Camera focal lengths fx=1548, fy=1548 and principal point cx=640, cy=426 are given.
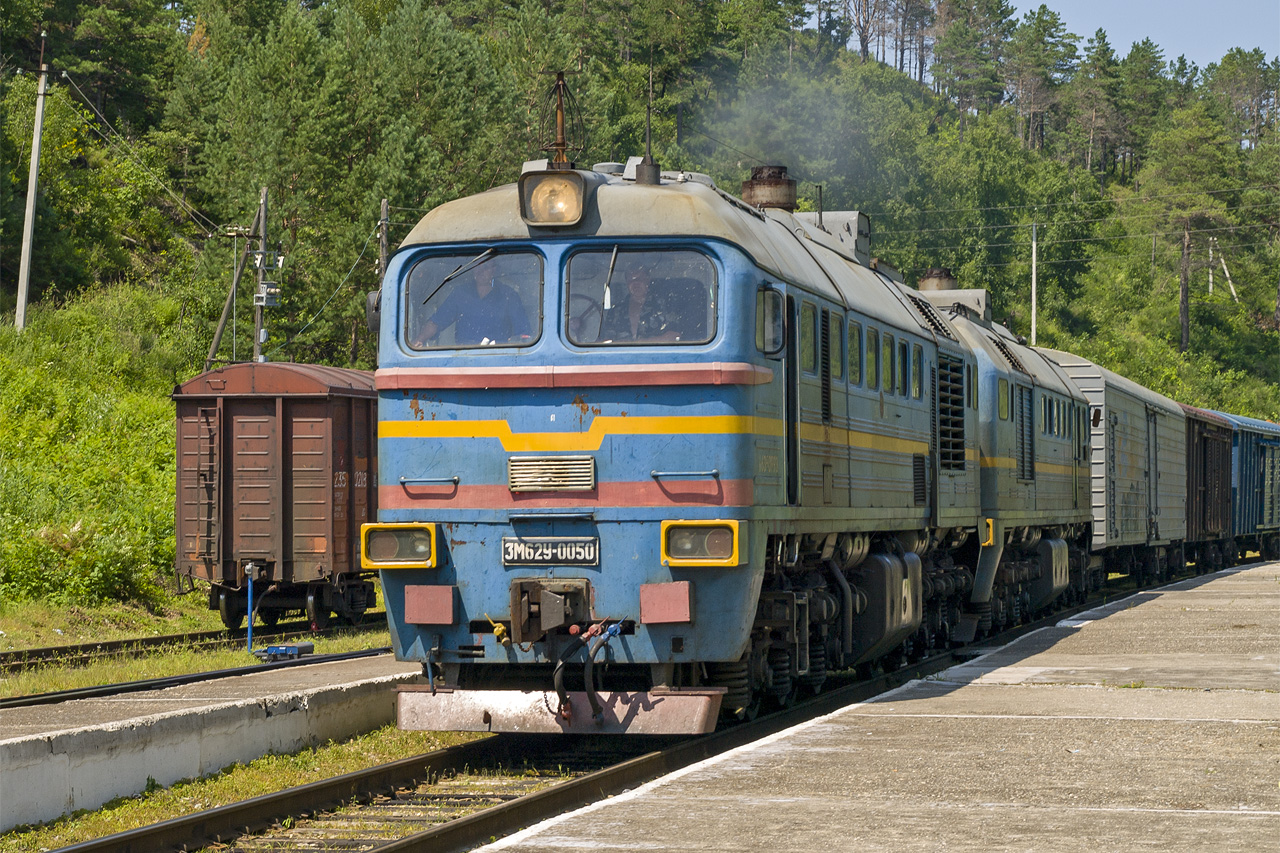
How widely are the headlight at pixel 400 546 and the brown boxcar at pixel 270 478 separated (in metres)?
9.57

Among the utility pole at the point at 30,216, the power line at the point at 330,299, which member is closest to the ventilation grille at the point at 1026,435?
the power line at the point at 330,299

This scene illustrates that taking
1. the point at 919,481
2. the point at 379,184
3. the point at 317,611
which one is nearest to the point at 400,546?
the point at 919,481

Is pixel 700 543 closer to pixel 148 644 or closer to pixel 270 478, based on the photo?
pixel 148 644

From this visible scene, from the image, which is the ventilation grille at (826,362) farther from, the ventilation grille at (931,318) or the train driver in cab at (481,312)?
the ventilation grille at (931,318)

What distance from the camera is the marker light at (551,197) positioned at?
31.6 ft

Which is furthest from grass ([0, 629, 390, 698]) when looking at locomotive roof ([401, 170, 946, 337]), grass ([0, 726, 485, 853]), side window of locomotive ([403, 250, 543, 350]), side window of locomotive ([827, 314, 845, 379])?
side window of locomotive ([827, 314, 845, 379])

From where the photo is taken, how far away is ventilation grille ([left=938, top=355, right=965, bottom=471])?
1460 centimetres

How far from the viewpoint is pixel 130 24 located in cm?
6166

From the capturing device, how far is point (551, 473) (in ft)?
30.9

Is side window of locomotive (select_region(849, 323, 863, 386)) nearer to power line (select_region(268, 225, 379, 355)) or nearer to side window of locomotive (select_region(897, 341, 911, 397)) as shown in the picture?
side window of locomotive (select_region(897, 341, 911, 397))

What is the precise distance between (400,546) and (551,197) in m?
2.37

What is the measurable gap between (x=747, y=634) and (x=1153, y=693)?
4.06 meters

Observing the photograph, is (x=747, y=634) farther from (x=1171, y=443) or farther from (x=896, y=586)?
(x=1171, y=443)

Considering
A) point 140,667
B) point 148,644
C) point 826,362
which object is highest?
point 826,362
